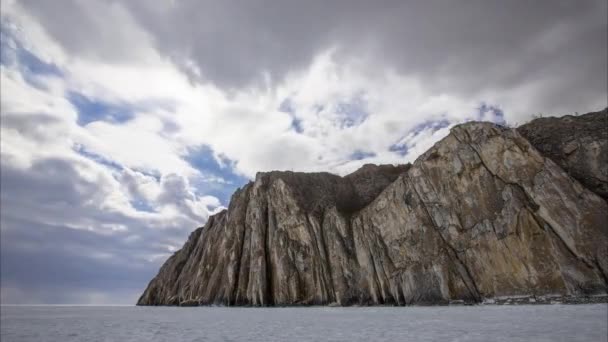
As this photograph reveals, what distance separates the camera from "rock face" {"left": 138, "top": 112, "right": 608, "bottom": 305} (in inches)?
1727

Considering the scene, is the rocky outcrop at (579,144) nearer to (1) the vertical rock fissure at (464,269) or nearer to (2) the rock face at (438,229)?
(2) the rock face at (438,229)

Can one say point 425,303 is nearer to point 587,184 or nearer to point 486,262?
point 486,262

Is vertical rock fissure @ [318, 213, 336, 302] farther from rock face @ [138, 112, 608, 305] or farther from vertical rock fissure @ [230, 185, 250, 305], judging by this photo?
vertical rock fissure @ [230, 185, 250, 305]

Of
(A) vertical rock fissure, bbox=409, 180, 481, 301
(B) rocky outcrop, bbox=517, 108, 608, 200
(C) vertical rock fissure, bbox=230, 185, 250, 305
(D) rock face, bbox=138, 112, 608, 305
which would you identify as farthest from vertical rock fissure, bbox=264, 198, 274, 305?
(B) rocky outcrop, bbox=517, 108, 608, 200

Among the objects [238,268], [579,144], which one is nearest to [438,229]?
[579,144]

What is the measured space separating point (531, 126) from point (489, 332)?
5091cm

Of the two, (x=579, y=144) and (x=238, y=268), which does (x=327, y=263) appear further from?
(x=579, y=144)

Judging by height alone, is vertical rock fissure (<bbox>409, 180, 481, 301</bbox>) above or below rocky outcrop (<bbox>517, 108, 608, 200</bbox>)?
below

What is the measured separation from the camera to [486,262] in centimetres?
4925

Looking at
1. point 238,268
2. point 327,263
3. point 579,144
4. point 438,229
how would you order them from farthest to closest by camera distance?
Result: point 238,268, point 327,263, point 438,229, point 579,144

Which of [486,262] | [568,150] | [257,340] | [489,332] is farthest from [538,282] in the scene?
[257,340]

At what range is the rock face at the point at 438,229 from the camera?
43.9m

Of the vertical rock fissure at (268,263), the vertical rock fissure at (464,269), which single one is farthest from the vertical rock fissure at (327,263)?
the vertical rock fissure at (464,269)

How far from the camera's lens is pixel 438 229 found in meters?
56.7
